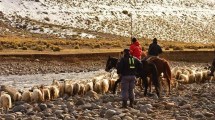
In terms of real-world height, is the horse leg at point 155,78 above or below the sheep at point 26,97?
above

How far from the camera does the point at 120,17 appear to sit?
87250 millimetres

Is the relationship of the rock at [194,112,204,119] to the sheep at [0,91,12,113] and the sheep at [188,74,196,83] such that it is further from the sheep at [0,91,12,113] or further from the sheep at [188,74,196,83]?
the sheep at [188,74,196,83]

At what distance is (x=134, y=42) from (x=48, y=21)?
203ft

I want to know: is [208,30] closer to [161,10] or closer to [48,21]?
[161,10]

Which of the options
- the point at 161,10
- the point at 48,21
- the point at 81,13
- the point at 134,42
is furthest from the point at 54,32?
the point at 134,42

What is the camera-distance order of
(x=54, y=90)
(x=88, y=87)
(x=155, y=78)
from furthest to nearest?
(x=88, y=87), (x=54, y=90), (x=155, y=78)

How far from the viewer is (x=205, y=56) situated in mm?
46156

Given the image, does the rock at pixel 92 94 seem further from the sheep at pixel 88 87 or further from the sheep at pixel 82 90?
the sheep at pixel 88 87

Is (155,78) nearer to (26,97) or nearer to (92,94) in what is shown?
(92,94)

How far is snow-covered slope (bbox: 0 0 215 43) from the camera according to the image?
79500 mm

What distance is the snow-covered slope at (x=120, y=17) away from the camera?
79.5m

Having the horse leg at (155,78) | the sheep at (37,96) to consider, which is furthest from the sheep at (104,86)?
the sheep at (37,96)

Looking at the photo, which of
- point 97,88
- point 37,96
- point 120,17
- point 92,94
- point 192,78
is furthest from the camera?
point 120,17

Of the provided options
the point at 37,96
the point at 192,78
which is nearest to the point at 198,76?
the point at 192,78
